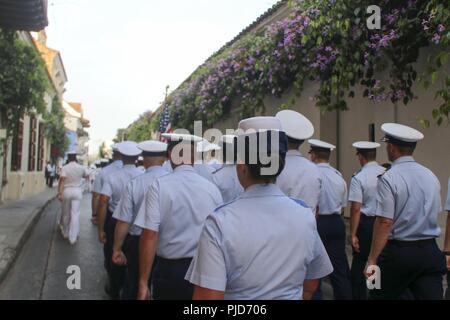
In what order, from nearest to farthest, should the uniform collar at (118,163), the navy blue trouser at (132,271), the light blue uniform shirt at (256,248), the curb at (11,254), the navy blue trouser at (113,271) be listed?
the light blue uniform shirt at (256,248), the navy blue trouser at (132,271), the navy blue trouser at (113,271), the uniform collar at (118,163), the curb at (11,254)

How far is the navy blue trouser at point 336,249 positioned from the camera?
191 inches

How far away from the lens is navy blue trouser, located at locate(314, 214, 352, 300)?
486 centimetres

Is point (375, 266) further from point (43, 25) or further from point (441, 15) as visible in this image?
point (43, 25)

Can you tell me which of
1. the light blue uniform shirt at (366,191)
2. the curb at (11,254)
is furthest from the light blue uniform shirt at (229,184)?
the curb at (11,254)

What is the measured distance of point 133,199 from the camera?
4.39 metres

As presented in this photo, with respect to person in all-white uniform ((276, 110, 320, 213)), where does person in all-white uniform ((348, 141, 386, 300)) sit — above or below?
below

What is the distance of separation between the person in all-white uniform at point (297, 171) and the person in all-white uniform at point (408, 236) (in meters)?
0.69

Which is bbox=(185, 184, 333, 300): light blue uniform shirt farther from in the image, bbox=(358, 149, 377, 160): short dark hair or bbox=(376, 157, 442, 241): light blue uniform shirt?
bbox=(358, 149, 377, 160): short dark hair

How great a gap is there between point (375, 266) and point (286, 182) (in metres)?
0.98

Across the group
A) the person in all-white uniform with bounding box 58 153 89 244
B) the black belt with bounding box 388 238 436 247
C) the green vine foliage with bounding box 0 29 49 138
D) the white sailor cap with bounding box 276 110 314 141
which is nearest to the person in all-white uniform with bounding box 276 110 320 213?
the white sailor cap with bounding box 276 110 314 141

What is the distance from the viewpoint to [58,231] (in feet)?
37.7

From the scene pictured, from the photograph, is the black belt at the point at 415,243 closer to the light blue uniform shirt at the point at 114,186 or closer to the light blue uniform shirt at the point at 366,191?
the light blue uniform shirt at the point at 366,191

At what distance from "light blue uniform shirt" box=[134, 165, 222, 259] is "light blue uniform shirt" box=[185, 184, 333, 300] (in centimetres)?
134
